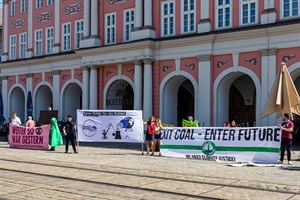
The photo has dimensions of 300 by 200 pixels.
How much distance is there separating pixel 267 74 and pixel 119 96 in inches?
443

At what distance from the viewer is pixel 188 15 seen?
83.6ft

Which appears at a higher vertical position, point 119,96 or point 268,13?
point 268,13

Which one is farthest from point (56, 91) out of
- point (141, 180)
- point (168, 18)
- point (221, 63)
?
point (141, 180)

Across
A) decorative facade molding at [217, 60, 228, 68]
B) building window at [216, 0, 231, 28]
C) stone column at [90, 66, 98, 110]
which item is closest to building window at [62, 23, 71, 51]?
stone column at [90, 66, 98, 110]

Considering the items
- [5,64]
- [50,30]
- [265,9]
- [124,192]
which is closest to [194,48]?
[265,9]

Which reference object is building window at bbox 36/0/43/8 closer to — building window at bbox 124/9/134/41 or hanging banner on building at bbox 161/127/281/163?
building window at bbox 124/9/134/41

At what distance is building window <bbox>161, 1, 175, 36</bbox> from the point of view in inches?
1031

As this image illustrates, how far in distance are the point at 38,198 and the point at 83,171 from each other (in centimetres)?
390

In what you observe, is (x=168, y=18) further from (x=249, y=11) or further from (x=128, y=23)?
(x=249, y=11)

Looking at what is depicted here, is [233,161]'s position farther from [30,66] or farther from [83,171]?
[30,66]

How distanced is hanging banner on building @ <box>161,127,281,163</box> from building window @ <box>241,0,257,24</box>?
8.78 meters

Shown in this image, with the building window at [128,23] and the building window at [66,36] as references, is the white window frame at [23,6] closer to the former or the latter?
the building window at [66,36]

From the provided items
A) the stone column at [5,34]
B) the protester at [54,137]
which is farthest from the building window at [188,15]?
the stone column at [5,34]

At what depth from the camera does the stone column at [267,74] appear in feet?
72.2
